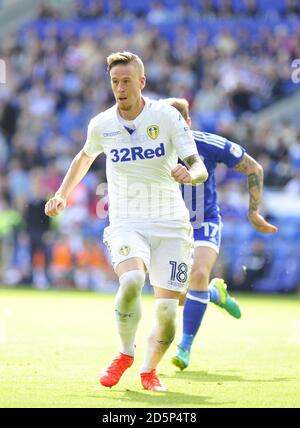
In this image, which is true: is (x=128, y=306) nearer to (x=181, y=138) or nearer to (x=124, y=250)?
(x=124, y=250)

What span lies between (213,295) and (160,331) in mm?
2778

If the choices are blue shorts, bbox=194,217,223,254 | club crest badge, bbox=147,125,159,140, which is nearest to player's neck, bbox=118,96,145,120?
club crest badge, bbox=147,125,159,140

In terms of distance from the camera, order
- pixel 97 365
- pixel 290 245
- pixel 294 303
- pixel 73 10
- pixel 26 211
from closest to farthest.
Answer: pixel 97 365
pixel 294 303
pixel 290 245
pixel 26 211
pixel 73 10

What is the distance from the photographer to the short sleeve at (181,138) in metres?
7.96

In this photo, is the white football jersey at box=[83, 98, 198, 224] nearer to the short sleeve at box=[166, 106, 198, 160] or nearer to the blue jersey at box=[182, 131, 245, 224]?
the short sleeve at box=[166, 106, 198, 160]

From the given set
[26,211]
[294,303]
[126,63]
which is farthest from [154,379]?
[26,211]

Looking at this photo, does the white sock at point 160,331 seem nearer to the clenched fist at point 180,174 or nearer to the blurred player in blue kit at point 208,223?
the clenched fist at point 180,174

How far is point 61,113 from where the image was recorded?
2508cm

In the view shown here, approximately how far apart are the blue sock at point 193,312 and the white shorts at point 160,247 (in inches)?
64.6

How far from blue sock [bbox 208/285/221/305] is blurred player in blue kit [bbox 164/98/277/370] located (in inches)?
6.4

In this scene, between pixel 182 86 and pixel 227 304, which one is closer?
pixel 227 304

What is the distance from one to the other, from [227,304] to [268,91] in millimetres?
13559

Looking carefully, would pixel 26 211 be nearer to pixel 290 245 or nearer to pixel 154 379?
pixel 290 245

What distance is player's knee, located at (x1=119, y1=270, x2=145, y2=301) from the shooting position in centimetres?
775
